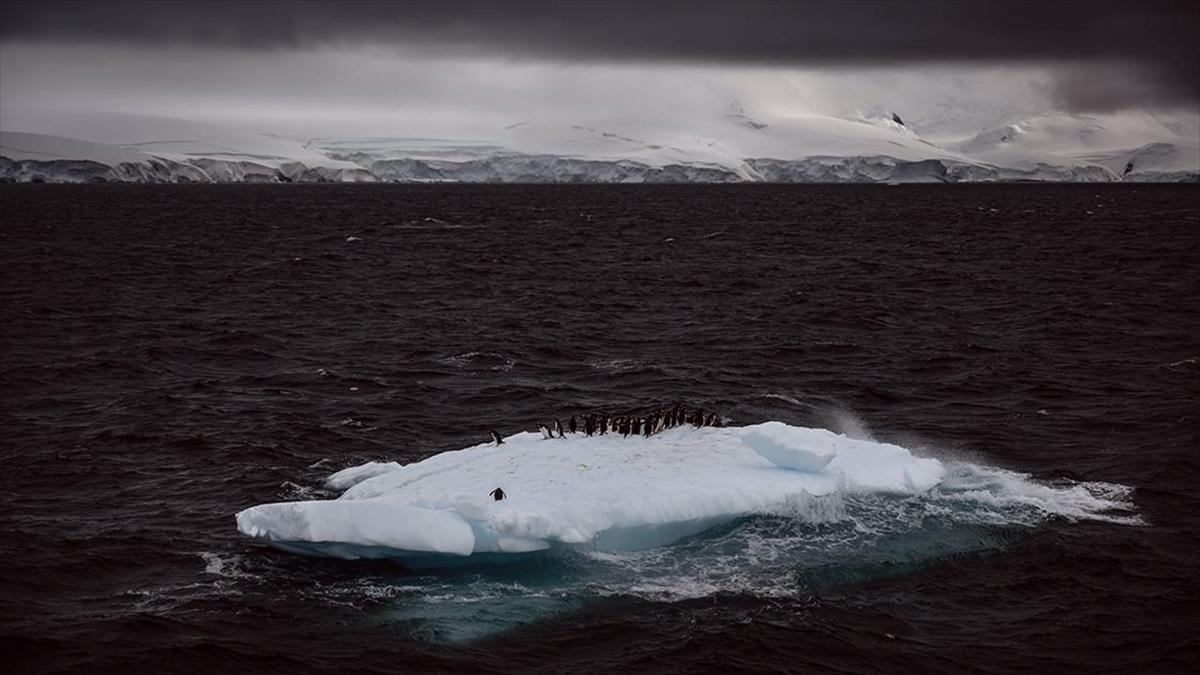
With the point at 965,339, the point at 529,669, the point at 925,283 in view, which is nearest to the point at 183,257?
the point at 925,283

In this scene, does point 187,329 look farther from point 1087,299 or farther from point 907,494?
point 1087,299

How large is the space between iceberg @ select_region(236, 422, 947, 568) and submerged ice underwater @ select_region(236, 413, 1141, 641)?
33 millimetres

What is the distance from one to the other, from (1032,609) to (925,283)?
37.6m

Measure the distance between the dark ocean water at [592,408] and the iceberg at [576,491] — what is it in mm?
453

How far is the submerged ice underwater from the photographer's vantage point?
17.7 m

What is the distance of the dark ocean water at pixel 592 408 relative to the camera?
643 inches

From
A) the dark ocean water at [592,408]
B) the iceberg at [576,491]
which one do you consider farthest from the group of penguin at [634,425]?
the dark ocean water at [592,408]

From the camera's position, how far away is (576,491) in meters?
19.4

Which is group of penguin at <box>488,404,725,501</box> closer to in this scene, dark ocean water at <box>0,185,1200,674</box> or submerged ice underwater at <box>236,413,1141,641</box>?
submerged ice underwater at <box>236,413,1141,641</box>

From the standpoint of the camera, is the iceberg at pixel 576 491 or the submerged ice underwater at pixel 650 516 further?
the iceberg at pixel 576 491

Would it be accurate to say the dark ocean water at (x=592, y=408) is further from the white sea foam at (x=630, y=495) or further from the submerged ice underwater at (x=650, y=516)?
the white sea foam at (x=630, y=495)

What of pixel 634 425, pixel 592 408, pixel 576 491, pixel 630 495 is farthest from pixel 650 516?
pixel 592 408

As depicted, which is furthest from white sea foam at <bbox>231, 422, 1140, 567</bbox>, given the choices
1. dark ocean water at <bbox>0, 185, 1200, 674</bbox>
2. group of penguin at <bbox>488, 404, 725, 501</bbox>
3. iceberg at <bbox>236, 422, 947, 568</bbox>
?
dark ocean water at <bbox>0, 185, 1200, 674</bbox>

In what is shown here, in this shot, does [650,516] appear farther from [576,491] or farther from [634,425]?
[634,425]
